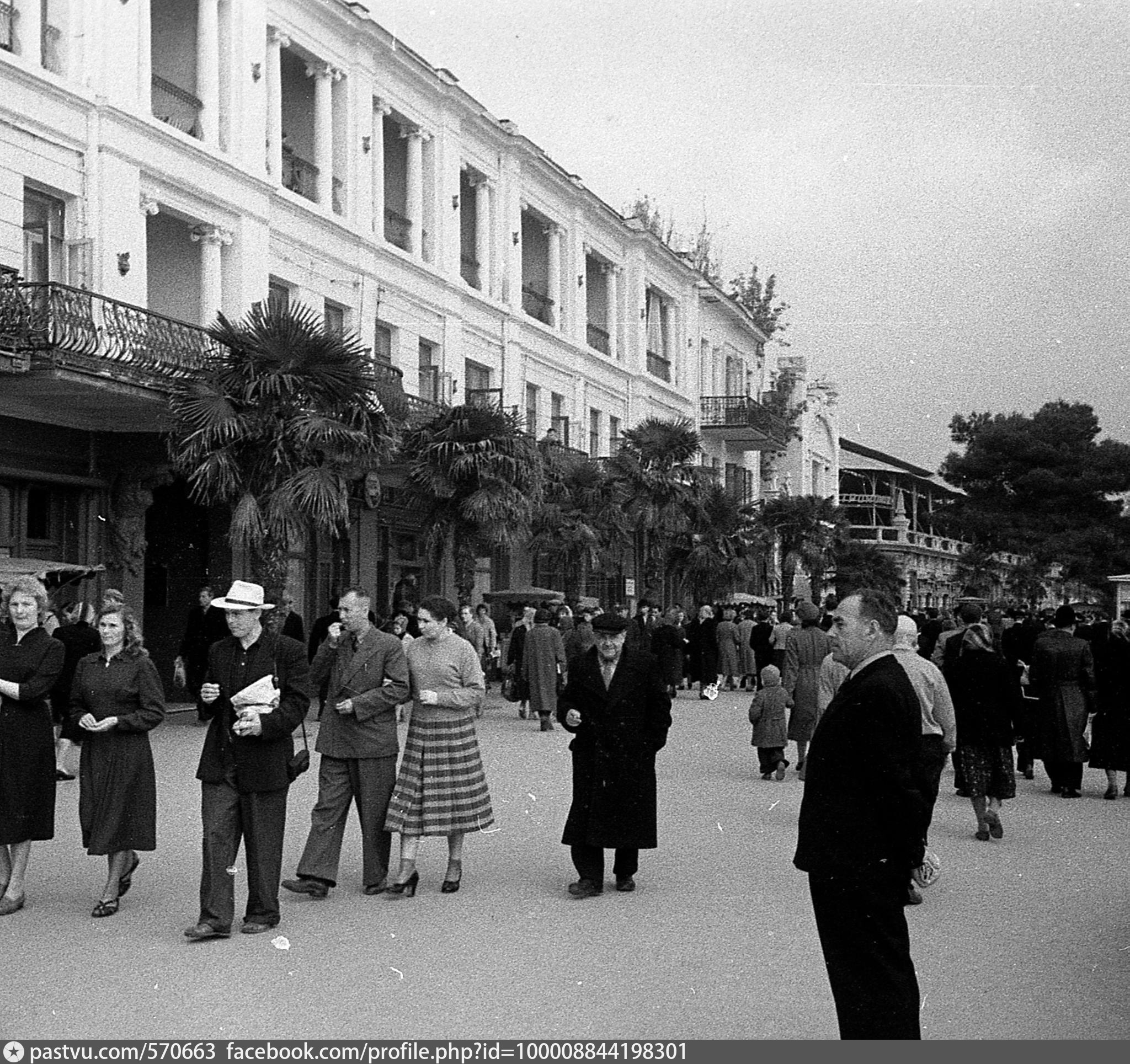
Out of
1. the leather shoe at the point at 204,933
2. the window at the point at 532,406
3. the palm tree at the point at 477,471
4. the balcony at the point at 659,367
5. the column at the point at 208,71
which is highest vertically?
the column at the point at 208,71

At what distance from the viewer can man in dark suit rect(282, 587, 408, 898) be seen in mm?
8984

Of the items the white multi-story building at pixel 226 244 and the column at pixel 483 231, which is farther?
the column at pixel 483 231

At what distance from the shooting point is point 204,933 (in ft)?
24.8

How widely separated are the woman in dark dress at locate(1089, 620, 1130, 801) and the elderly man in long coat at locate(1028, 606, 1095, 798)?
0.12 metres

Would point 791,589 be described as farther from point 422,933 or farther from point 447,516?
point 422,933

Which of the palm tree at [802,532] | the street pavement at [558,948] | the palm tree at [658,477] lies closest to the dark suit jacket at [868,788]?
the street pavement at [558,948]

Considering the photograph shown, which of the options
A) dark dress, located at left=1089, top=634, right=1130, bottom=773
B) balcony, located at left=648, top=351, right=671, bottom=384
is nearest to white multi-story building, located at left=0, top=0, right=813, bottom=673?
balcony, located at left=648, top=351, right=671, bottom=384

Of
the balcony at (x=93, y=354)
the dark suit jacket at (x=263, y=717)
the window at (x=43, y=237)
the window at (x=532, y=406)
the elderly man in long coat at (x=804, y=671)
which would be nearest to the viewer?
the dark suit jacket at (x=263, y=717)

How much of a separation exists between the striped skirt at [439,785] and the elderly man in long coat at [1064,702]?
6962 mm

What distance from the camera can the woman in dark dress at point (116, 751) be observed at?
8.42 meters

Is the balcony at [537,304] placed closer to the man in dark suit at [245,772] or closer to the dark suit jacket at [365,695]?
the dark suit jacket at [365,695]

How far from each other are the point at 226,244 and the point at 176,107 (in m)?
2.24

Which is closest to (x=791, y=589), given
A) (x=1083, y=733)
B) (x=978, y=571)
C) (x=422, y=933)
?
(x=978, y=571)

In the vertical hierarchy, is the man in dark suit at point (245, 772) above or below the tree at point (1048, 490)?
below
